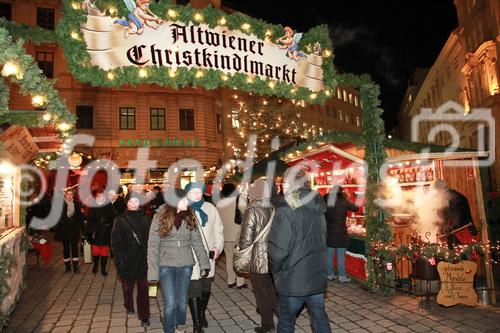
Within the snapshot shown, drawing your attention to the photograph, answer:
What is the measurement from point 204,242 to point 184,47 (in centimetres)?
319

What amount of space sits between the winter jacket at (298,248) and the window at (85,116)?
26174 millimetres

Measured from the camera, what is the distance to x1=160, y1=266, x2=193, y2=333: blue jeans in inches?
186

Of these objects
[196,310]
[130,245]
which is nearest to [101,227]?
[130,245]

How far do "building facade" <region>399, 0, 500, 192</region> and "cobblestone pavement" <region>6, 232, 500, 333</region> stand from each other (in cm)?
2116

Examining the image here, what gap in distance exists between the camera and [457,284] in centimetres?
619

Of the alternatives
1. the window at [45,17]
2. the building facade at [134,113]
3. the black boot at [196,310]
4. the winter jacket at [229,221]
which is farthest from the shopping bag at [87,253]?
the window at [45,17]

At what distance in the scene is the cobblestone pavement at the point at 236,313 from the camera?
559 centimetres

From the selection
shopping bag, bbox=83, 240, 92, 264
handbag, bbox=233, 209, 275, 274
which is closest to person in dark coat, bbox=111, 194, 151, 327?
handbag, bbox=233, 209, 275, 274

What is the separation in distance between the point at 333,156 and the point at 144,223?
6017mm

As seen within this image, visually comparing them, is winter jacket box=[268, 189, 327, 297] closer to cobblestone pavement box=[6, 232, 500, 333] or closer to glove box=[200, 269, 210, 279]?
glove box=[200, 269, 210, 279]

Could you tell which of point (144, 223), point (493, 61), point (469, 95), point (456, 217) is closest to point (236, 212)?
point (144, 223)

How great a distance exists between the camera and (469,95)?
29625 mm

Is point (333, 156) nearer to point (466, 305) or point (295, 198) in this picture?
point (466, 305)

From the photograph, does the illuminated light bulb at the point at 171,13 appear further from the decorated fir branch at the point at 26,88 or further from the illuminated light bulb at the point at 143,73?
the decorated fir branch at the point at 26,88
